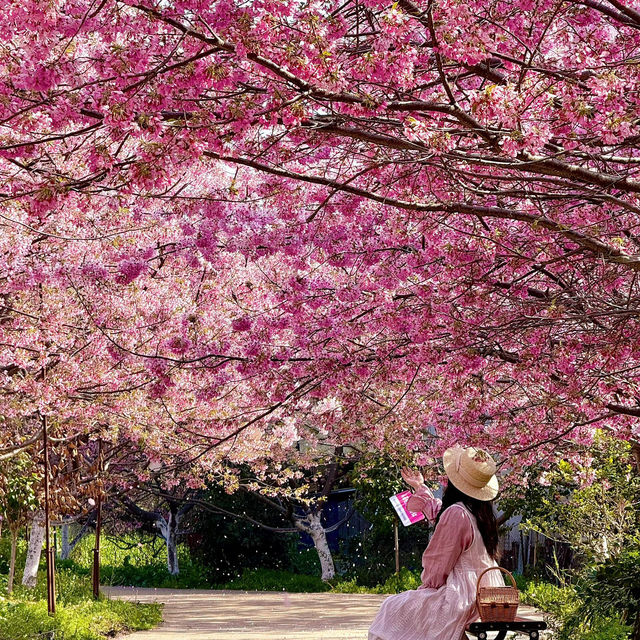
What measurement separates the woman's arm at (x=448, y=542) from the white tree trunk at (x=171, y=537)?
20.7 metres

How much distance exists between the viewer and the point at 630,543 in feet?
33.3

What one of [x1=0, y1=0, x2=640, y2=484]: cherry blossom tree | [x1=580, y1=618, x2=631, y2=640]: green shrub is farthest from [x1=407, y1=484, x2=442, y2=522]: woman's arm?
[x1=580, y1=618, x2=631, y2=640]: green shrub

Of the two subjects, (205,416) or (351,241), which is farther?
(205,416)

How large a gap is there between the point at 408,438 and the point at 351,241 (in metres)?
6.62

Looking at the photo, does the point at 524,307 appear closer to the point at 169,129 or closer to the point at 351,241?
the point at 351,241

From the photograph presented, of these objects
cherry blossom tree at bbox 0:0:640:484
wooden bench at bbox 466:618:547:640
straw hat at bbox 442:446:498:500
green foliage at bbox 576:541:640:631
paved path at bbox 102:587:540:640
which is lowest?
paved path at bbox 102:587:540:640

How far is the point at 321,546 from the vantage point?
23.0 m

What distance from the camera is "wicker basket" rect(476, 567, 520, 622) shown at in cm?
486

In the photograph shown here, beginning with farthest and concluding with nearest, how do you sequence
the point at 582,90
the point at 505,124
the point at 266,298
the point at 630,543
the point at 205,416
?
the point at 205,416
the point at 266,298
the point at 630,543
the point at 582,90
the point at 505,124

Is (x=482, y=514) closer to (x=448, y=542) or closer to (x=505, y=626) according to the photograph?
(x=448, y=542)

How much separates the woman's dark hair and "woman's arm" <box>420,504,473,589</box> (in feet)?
0.33

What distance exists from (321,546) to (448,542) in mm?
18232

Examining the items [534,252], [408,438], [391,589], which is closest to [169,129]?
[534,252]

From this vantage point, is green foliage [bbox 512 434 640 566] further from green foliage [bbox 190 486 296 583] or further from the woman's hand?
green foliage [bbox 190 486 296 583]
